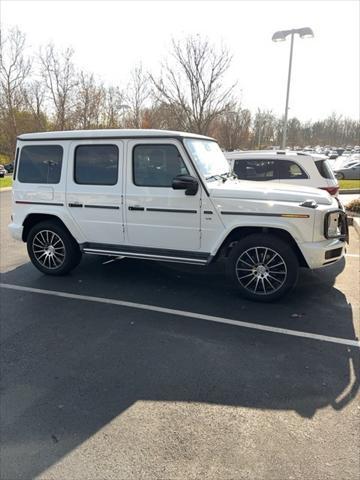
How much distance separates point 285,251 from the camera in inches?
175

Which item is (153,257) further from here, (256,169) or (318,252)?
(256,169)

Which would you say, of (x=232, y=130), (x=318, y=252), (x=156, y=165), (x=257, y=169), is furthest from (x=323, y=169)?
(x=232, y=130)

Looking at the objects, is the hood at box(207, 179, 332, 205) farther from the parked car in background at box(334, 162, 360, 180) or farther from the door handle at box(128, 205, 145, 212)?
the parked car in background at box(334, 162, 360, 180)

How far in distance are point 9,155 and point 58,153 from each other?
4192cm

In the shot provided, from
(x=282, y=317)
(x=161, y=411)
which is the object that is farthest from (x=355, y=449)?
(x=282, y=317)

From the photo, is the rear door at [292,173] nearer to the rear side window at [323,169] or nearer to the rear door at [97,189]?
the rear side window at [323,169]

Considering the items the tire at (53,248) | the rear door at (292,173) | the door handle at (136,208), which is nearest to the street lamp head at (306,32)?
the rear door at (292,173)

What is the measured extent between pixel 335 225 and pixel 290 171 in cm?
353

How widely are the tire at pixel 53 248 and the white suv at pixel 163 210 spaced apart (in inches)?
0.6

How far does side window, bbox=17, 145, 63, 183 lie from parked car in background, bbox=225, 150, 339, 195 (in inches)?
163

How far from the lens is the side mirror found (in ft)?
14.9

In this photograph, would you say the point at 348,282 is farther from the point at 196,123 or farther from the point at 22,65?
the point at 22,65

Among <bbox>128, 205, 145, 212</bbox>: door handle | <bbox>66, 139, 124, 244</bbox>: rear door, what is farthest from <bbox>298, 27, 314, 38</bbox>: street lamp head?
<bbox>128, 205, 145, 212</bbox>: door handle

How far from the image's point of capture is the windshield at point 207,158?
4859 millimetres
